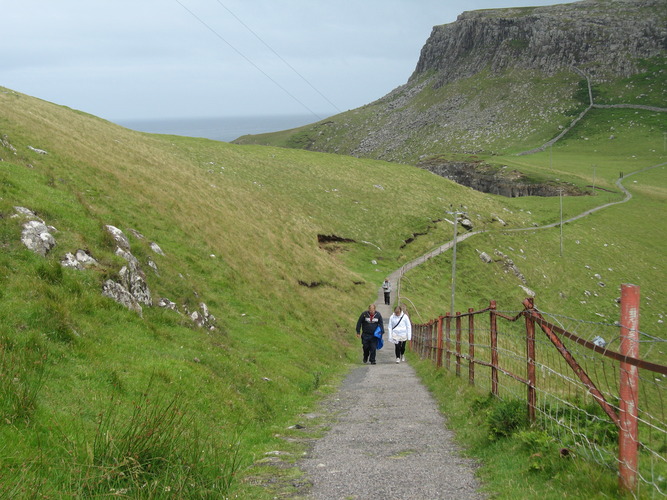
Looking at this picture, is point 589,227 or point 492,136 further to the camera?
point 492,136

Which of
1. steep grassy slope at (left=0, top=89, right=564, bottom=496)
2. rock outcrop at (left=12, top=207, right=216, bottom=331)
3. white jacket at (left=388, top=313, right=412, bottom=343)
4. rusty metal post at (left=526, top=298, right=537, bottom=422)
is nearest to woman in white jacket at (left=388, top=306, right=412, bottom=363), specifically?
white jacket at (left=388, top=313, right=412, bottom=343)

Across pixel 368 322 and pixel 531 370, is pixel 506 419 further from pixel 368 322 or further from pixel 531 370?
pixel 368 322

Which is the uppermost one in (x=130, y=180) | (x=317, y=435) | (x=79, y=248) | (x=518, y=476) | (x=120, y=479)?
(x=130, y=180)

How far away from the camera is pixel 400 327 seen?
20.8m

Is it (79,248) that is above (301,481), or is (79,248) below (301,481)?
above

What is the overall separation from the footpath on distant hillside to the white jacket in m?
6.49

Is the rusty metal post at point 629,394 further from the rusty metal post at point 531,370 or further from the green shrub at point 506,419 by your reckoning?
the green shrub at point 506,419

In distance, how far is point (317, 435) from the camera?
1019 cm

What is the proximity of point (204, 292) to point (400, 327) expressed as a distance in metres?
8.92

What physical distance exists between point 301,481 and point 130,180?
2917 cm

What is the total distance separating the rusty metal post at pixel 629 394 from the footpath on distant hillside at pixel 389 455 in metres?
1.65

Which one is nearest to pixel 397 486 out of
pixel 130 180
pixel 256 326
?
pixel 256 326

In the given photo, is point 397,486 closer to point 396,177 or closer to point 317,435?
point 317,435

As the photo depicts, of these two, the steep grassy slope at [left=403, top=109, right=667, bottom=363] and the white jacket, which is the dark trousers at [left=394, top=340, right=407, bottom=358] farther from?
the steep grassy slope at [left=403, top=109, right=667, bottom=363]
